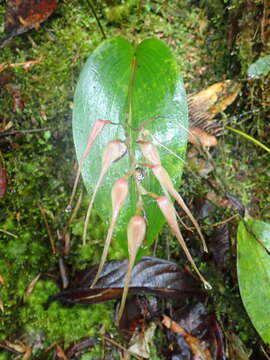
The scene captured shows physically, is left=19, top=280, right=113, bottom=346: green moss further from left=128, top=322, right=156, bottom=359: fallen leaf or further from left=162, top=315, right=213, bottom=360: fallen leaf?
left=162, top=315, right=213, bottom=360: fallen leaf

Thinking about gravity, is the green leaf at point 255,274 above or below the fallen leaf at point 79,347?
above

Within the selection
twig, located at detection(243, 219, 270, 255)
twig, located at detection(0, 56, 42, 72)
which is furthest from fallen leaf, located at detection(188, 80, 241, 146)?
twig, located at detection(0, 56, 42, 72)

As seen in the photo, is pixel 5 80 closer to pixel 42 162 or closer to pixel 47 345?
pixel 42 162

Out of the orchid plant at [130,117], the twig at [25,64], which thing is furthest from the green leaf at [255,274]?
the twig at [25,64]

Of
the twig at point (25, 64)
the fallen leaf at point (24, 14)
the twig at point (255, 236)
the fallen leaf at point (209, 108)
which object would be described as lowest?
the twig at point (255, 236)

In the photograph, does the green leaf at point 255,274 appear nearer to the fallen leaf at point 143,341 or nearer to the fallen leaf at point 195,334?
the fallen leaf at point 195,334

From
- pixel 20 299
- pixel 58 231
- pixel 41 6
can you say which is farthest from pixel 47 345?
pixel 41 6
